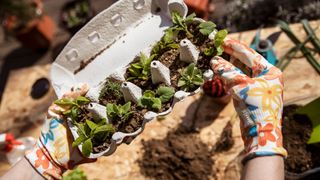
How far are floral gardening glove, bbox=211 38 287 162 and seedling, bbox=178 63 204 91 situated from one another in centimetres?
4

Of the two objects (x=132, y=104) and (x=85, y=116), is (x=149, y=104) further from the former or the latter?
(x=85, y=116)

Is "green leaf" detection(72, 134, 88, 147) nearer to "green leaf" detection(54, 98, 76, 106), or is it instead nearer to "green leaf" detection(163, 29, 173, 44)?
"green leaf" detection(54, 98, 76, 106)

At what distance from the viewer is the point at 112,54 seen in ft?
4.07

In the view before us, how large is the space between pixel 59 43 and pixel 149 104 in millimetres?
1605

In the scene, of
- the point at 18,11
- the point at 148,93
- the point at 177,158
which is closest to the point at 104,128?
the point at 148,93

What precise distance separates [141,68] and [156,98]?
0.12 m

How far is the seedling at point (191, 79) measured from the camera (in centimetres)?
104

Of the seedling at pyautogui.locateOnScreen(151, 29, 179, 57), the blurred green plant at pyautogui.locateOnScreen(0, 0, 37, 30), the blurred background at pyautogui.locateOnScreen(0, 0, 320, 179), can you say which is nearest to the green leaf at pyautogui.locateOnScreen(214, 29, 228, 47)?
the seedling at pyautogui.locateOnScreen(151, 29, 179, 57)

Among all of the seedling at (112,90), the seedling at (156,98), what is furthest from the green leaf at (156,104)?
the seedling at (112,90)

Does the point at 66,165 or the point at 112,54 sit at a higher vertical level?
the point at 112,54

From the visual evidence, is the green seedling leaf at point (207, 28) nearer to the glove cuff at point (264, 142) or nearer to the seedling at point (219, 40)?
the seedling at point (219, 40)

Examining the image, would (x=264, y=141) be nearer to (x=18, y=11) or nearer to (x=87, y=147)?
(x=87, y=147)

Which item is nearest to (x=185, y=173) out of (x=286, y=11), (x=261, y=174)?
(x=261, y=174)

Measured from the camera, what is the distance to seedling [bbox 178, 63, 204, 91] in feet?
3.42
